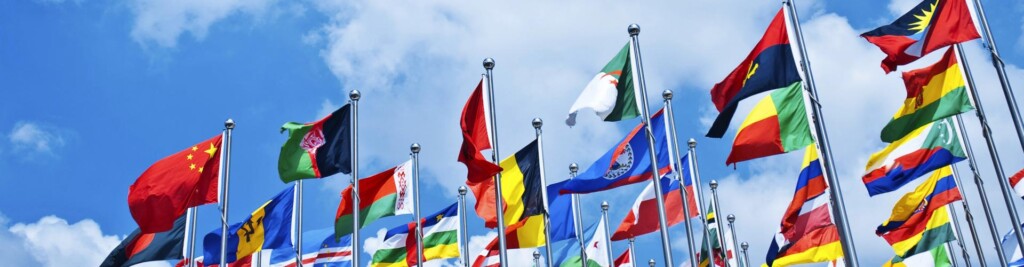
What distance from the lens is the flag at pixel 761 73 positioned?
16.1 meters

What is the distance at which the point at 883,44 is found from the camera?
53.8ft

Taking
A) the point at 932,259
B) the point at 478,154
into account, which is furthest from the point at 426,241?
the point at 932,259

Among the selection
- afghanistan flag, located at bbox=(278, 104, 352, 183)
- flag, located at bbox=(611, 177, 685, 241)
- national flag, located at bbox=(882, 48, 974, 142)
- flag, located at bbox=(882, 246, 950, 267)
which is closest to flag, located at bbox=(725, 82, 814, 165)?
national flag, located at bbox=(882, 48, 974, 142)

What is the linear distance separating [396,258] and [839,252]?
11.1 m

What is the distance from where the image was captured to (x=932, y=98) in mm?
17125

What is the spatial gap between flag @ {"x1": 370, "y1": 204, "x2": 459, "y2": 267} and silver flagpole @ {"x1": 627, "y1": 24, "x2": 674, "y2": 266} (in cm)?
845

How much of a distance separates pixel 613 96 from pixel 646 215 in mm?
4909

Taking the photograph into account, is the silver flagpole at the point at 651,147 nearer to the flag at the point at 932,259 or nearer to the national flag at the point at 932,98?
the national flag at the point at 932,98

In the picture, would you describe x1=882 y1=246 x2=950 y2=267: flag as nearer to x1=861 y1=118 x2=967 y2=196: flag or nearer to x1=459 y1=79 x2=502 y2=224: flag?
x1=861 y1=118 x2=967 y2=196: flag

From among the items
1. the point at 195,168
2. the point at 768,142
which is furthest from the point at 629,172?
the point at 195,168

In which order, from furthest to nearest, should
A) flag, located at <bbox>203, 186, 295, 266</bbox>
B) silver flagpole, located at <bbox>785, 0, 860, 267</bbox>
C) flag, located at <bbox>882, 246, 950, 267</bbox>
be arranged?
flag, located at <bbox>882, 246, 950, 267</bbox> < flag, located at <bbox>203, 186, 295, 266</bbox> < silver flagpole, located at <bbox>785, 0, 860, 267</bbox>

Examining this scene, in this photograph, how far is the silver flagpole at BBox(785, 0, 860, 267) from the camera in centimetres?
1321

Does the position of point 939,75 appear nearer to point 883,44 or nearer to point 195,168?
point 883,44

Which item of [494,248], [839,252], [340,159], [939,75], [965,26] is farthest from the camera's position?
[494,248]
